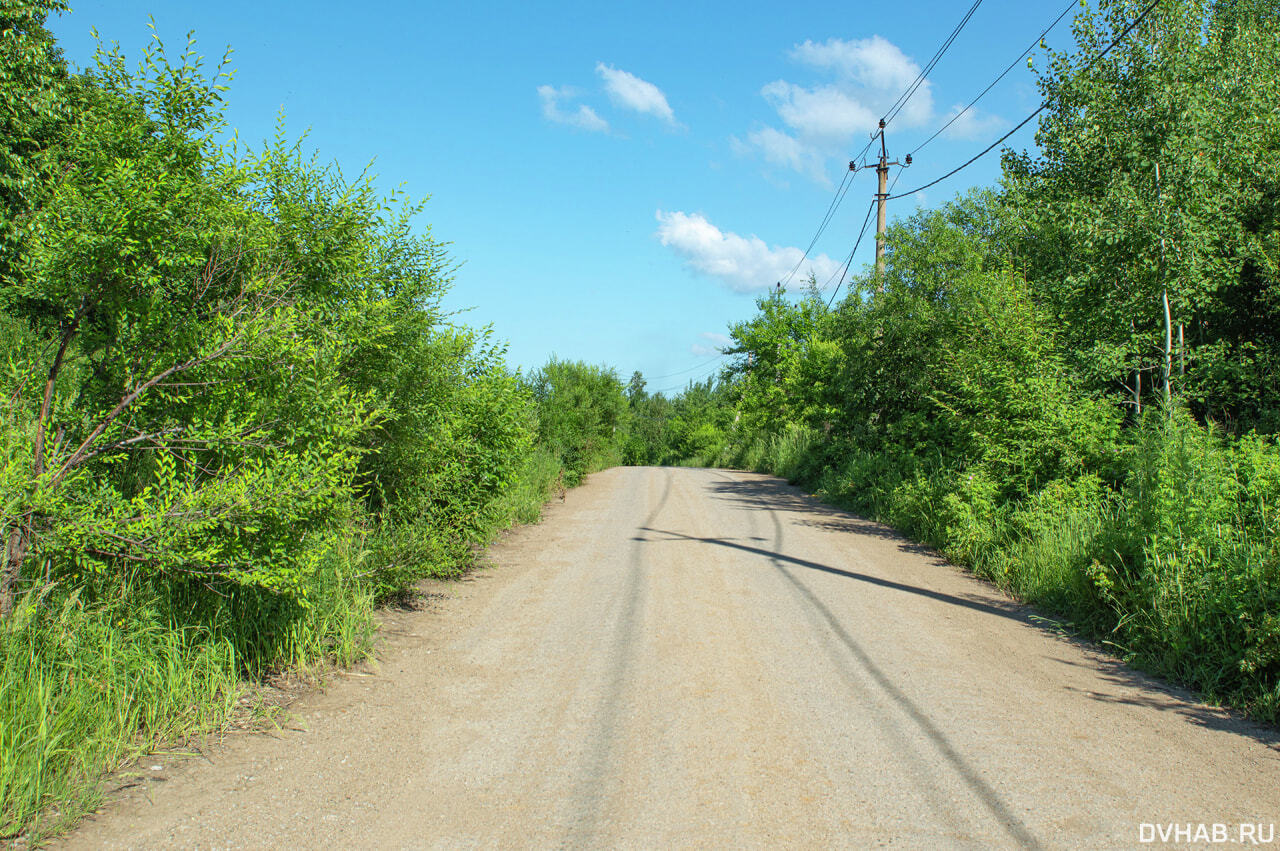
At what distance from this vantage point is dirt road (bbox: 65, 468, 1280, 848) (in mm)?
3357

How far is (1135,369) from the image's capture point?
1041 cm

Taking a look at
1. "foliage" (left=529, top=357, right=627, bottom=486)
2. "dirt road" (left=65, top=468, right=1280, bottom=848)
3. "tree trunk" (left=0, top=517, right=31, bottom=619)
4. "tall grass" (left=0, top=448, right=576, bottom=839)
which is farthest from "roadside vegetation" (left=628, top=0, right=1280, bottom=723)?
"foliage" (left=529, top=357, right=627, bottom=486)

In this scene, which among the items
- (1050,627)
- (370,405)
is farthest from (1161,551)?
(370,405)

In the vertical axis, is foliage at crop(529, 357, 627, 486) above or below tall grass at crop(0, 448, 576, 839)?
above

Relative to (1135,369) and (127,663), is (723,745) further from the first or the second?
(1135,369)

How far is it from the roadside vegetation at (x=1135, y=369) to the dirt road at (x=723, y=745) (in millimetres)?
783

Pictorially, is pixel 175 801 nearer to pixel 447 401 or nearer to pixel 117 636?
pixel 117 636

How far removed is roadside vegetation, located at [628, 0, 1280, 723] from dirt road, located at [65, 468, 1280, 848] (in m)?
0.78

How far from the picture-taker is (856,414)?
1761 cm

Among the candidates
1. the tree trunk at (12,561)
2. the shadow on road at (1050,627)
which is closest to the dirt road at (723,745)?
the shadow on road at (1050,627)

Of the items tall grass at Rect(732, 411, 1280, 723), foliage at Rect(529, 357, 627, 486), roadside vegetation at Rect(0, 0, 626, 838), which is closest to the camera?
roadside vegetation at Rect(0, 0, 626, 838)

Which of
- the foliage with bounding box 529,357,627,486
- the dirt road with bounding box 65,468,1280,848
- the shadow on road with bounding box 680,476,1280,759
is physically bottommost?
the dirt road with bounding box 65,468,1280,848

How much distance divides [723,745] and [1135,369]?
9.33 meters

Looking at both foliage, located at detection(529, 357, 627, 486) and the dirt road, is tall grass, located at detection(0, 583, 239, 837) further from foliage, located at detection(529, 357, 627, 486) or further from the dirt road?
foliage, located at detection(529, 357, 627, 486)
